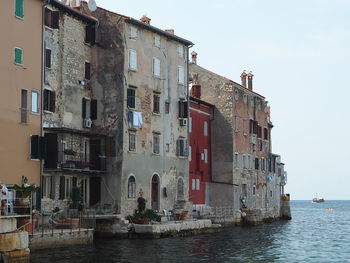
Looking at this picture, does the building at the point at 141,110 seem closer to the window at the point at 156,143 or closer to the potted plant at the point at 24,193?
the window at the point at 156,143

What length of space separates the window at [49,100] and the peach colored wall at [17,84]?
3.52 ft

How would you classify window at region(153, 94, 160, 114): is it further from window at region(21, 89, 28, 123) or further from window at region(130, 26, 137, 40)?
window at region(21, 89, 28, 123)

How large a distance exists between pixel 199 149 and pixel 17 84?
27.2 metres

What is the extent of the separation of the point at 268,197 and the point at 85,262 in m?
47.4

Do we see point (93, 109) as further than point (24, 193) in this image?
Yes

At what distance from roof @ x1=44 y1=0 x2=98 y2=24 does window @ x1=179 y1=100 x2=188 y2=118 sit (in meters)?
11.0

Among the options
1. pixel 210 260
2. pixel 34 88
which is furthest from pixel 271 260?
pixel 34 88

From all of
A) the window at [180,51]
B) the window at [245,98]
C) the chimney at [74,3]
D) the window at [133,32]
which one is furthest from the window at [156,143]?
the window at [245,98]

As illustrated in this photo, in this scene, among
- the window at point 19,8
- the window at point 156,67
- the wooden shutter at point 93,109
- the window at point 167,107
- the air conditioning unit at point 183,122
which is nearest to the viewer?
the window at point 19,8

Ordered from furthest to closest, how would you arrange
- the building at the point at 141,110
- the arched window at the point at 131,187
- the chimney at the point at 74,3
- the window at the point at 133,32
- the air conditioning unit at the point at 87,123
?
1. the chimney at the point at 74,3
2. the window at the point at 133,32
3. the arched window at the point at 131,187
4. the building at the point at 141,110
5. the air conditioning unit at the point at 87,123

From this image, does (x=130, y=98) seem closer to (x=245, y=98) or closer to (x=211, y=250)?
(x=211, y=250)

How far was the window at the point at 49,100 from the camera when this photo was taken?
4159 centimetres

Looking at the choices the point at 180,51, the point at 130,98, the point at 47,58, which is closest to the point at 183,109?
the point at 180,51

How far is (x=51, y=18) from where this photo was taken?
42.4 m
